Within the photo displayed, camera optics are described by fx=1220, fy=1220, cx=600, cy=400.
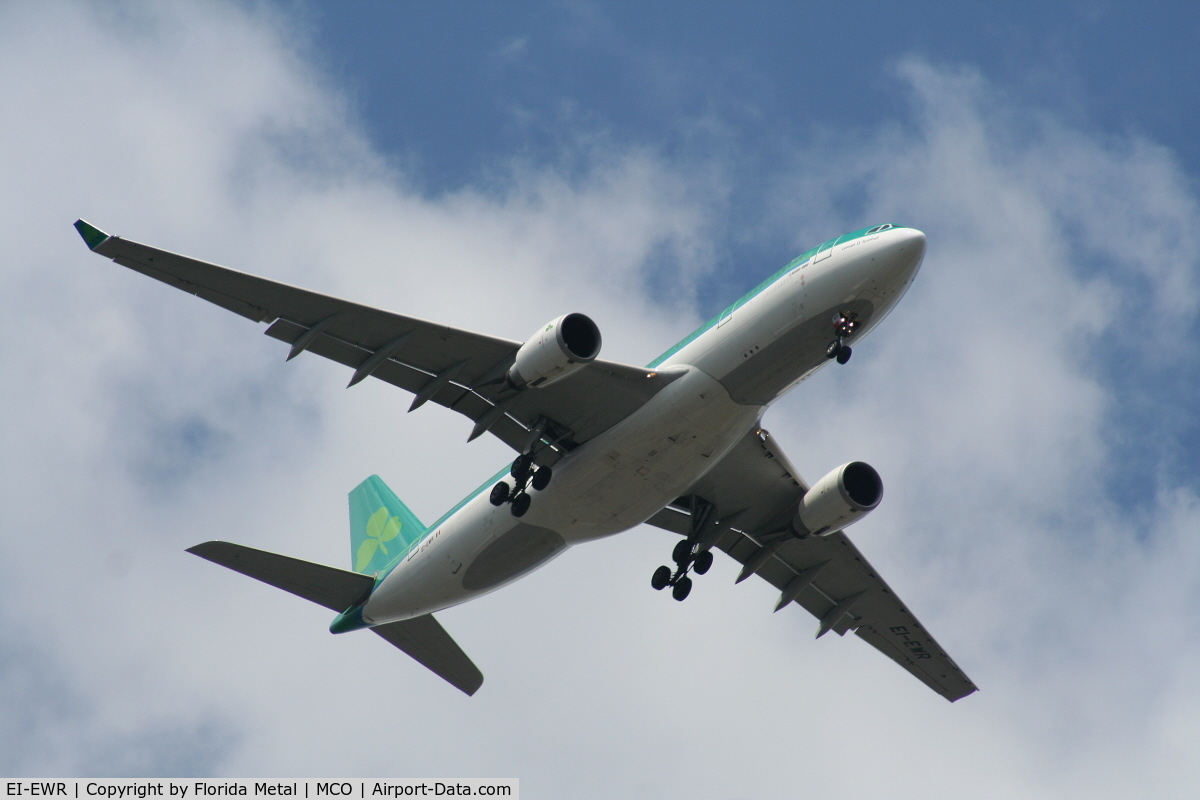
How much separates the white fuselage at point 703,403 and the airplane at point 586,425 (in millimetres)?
40

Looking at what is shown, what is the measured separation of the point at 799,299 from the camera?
24609 millimetres

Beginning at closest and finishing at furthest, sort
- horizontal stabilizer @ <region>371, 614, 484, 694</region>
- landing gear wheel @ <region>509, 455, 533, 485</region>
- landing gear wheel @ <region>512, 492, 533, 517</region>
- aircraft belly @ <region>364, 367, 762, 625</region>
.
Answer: aircraft belly @ <region>364, 367, 762, 625</region> < landing gear wheel @ <region>509, 455, 533, 485</region> < landing gear wheel @ <region>512, 492, 533, 517</region> < horizontal stabilizer @ <region>371, 614, 484, 694</region>

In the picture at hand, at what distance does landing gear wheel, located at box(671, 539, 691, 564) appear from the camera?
31.1 meters

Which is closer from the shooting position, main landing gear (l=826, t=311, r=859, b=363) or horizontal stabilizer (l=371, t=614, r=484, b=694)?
main landing gear (l=826, t=311, r=859, b=363)

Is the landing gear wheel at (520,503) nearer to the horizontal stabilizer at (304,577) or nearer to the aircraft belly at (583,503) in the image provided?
the aircraft belly at (583,503)

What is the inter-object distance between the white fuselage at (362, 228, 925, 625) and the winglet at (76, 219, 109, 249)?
10234mm

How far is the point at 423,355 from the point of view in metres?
26.3

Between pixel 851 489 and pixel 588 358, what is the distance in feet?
27.7

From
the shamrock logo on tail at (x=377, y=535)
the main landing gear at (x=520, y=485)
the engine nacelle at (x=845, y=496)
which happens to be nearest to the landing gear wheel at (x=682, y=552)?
the engine nacelle at (x=845, y=496)

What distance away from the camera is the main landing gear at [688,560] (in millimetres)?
31141

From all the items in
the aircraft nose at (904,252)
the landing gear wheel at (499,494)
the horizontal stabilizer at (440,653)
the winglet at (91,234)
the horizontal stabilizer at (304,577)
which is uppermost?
the winglet at (91,234)

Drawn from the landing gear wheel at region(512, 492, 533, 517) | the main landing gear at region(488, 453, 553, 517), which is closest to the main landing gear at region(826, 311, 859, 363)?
the main landing gear at region(488, 453, 553, 517)

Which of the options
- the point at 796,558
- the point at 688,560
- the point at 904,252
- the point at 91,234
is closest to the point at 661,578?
the point at 688,560

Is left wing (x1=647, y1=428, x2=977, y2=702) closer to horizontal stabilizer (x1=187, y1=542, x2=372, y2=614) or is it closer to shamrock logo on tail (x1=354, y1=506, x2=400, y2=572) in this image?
shamrock logo on tail (x1=354, y1=506, x2=400, y2=572)
